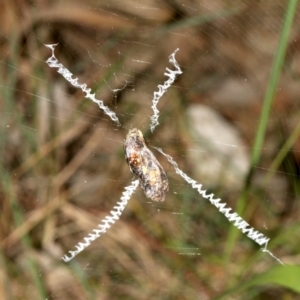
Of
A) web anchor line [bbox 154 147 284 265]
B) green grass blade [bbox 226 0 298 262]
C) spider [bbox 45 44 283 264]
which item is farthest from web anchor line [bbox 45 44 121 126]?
green grass blade [bbox 226 0 298 262]

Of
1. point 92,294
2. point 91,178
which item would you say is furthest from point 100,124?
point 92,294

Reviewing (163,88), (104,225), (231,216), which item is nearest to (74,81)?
(163,88)

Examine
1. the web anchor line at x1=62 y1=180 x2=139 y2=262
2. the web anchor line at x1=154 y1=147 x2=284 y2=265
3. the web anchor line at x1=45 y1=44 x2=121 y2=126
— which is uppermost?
the web anchor line at x1=45 y1=44 x2=121 y2=126

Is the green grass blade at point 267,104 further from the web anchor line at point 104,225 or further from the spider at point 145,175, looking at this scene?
the web anchor line at point 104,225

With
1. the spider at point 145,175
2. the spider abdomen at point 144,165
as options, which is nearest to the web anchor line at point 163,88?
the spider at point 145,175

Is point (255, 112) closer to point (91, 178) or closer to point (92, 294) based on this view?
point (91, 178)

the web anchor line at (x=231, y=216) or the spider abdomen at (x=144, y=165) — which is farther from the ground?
the spider abdomen at (x=144, y=165)

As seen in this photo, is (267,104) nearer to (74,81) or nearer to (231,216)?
(231,216)

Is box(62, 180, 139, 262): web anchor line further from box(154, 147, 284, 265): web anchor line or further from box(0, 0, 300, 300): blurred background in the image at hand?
box(154, 147, 284, 265): web anchor line
